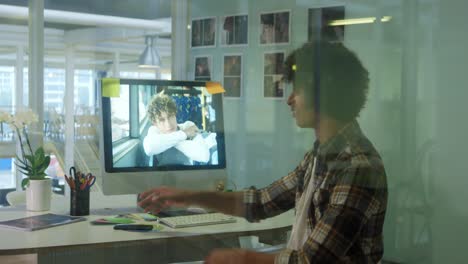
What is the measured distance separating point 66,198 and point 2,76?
4.88ft

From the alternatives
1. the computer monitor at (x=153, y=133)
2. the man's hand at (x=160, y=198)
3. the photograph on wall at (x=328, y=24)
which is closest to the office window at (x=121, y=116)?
the computer monitor at (x=153, y=133)

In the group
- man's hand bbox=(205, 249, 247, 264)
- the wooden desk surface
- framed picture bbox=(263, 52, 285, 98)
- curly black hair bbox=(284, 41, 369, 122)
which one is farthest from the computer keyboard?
curly black hair bbox=(284, 41, 369, 122)

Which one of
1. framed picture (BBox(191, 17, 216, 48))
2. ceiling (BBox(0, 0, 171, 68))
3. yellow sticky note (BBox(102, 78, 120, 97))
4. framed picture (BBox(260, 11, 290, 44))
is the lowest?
yellow sticky note (BBox(102, 78, 120, 97))

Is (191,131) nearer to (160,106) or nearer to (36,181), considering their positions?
(160,106)

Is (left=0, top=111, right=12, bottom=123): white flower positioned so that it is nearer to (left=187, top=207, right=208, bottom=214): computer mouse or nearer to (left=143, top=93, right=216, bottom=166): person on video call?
(left=143, top=93, right=216, bottom=166): person on video call

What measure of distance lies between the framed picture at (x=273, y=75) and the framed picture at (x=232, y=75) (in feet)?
→ 0.51

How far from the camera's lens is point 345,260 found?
40.3 inches

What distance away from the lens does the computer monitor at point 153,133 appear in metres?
1.82

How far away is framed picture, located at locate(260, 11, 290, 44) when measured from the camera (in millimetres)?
1413

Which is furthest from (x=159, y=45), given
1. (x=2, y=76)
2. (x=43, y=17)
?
(x=2, y=76)

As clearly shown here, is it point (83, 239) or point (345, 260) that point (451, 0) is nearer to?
point (345, 260)

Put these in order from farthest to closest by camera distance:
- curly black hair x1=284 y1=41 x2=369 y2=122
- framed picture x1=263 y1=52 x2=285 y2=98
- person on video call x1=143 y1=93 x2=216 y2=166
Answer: person on video call x1=143 y1=93 x2=216 y2=166, framed picture x1=263 y1=52 x2=285 y2=98, curly black hair x1=284 y1=41 x2=369 y2=122

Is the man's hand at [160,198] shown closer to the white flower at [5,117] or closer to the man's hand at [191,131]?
the man's hand at [191,131]

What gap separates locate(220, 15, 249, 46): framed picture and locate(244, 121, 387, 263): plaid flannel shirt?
0.59 m
